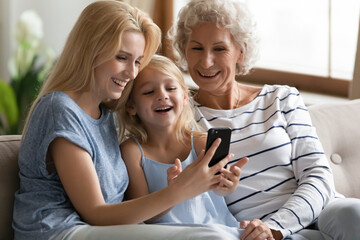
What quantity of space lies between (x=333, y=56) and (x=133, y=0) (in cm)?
127

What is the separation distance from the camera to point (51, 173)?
5.81 ft

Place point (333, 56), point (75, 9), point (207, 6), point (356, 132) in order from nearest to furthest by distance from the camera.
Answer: point (207, 6), point (356, 132), point (333, 56), point (75, 9)

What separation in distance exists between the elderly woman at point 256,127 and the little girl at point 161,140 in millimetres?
111

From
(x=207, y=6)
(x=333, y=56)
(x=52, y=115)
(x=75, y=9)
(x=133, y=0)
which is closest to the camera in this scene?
(x=52, y=115)

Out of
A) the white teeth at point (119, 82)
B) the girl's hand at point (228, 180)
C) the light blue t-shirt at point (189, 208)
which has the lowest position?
the light blue t-shirt at point (189, 208)

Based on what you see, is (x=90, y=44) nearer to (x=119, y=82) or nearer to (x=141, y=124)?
(x=119, y=82)

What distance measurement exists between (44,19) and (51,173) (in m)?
2.97

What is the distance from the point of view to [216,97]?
2256 millimetres

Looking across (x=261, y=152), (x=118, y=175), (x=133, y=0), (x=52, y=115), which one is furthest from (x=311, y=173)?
(x=133, y=0)

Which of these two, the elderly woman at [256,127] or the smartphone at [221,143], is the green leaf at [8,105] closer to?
the elderly woman at [256,127]

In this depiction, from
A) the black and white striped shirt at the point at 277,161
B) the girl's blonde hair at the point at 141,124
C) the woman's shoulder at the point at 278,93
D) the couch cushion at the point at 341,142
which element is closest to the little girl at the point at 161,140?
the girl's blonde hair at the point at 141,124

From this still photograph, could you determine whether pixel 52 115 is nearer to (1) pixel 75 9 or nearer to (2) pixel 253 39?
(2) pixel 253 39

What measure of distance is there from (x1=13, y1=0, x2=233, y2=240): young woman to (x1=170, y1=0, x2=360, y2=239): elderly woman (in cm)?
32

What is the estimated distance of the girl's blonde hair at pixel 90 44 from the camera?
1761mm
